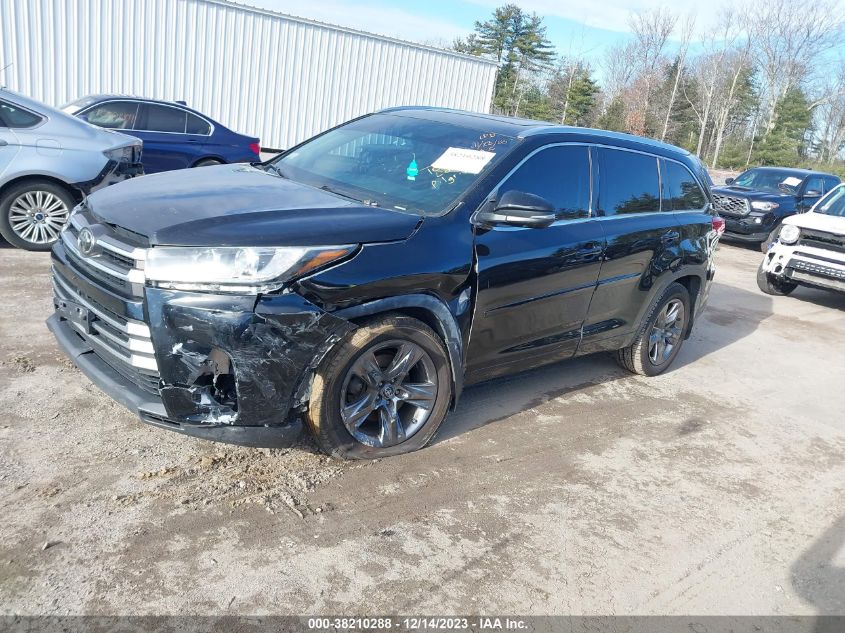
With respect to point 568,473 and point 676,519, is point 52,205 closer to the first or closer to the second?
point 568,473

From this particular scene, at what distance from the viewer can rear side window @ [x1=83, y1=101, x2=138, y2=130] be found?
10.0 meters

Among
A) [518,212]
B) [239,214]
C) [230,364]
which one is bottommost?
[230,364]

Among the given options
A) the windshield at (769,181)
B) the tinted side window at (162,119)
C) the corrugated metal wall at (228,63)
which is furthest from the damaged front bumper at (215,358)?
the corrugated metal wall at (228,63)

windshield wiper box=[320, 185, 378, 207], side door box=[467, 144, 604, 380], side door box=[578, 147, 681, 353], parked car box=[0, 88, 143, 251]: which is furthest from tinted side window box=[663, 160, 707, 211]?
parked car box=[0, 88, 143, 251]

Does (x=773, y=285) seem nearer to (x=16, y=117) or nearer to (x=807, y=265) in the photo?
(x=807, y=265)

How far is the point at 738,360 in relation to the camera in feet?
22.5

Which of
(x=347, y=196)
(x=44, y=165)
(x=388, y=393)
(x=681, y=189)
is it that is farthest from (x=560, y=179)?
(x=44, y=165)

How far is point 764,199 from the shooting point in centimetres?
1438

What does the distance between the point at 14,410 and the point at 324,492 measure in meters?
1.84

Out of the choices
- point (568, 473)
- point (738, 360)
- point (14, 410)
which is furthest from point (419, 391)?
point (738, 360)

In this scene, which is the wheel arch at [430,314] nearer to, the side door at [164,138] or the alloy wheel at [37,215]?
the alloy wheel at [37,215]

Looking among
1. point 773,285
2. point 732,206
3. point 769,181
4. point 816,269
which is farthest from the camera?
point 769,181

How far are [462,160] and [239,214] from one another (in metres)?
1.47

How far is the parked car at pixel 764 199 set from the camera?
565 inches
